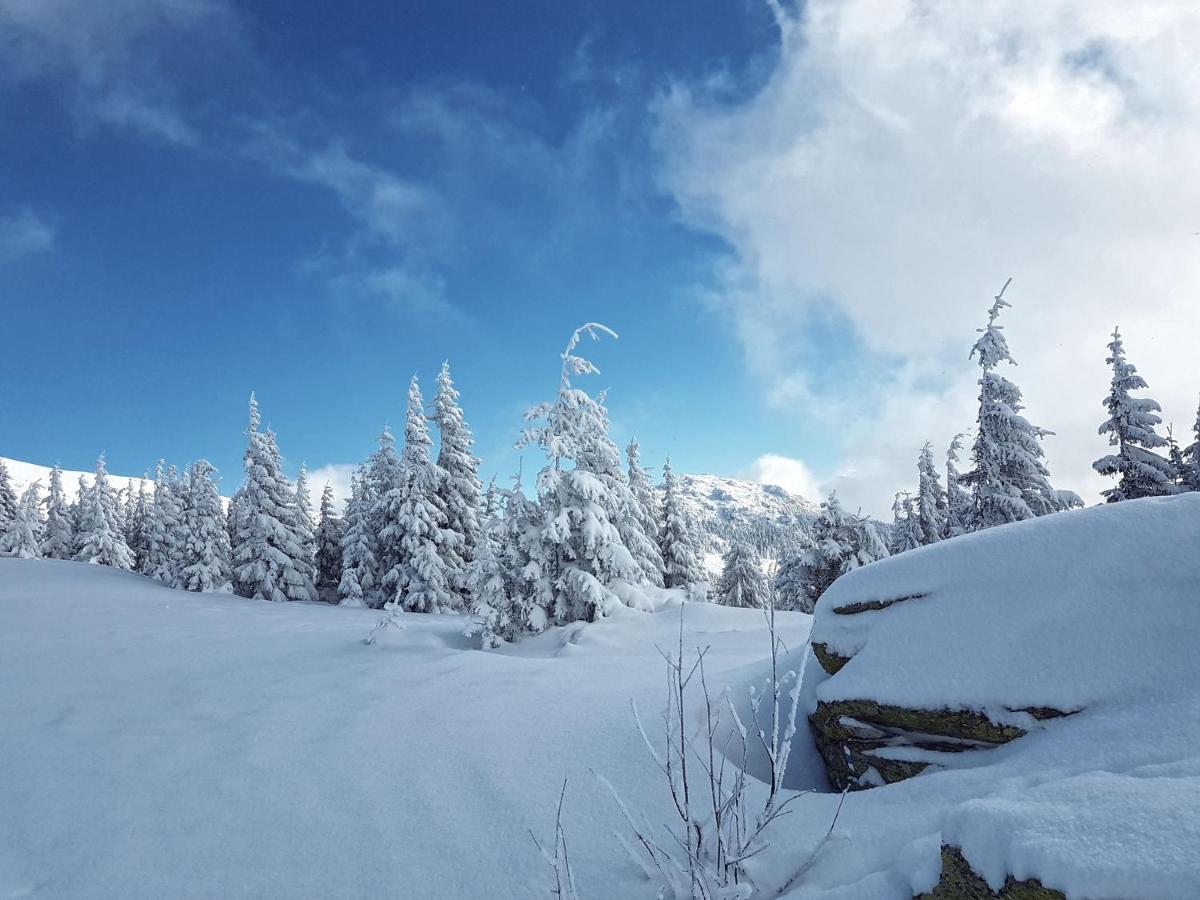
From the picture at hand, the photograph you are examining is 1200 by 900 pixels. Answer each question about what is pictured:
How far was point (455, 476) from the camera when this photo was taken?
26344 millimetres

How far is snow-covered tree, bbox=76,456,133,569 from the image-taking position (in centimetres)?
4003

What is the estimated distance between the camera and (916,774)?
12.4 ft

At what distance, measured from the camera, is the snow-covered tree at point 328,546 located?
3456cm

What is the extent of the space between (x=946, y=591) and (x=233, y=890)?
17.5ft

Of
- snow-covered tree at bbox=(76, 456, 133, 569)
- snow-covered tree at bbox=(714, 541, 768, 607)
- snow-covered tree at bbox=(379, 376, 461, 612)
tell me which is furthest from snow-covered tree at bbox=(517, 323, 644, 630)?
snow-covered tree at bbox=(76, 456, 133, 569)

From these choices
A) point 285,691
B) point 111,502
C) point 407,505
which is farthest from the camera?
point 111,502

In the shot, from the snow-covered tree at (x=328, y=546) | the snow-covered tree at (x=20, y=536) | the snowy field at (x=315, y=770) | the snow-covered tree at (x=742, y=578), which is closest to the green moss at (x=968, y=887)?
the snowy field at (x=315, y=770)

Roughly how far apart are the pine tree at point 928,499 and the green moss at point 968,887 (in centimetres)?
3288

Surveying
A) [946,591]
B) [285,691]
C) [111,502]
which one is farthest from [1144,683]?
[111,502]

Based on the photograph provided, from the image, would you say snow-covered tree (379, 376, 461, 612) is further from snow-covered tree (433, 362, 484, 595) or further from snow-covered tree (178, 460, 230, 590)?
snow-covered tree (178, 460, 230, 590)

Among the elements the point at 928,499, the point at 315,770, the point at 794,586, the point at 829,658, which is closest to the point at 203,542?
the point at 794,586

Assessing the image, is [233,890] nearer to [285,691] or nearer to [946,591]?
[285,691]

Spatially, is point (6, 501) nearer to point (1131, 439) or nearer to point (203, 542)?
point (203, 542)

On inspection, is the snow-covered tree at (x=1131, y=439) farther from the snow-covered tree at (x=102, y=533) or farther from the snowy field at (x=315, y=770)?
the snow-covered tree at (x=102, y=533)
